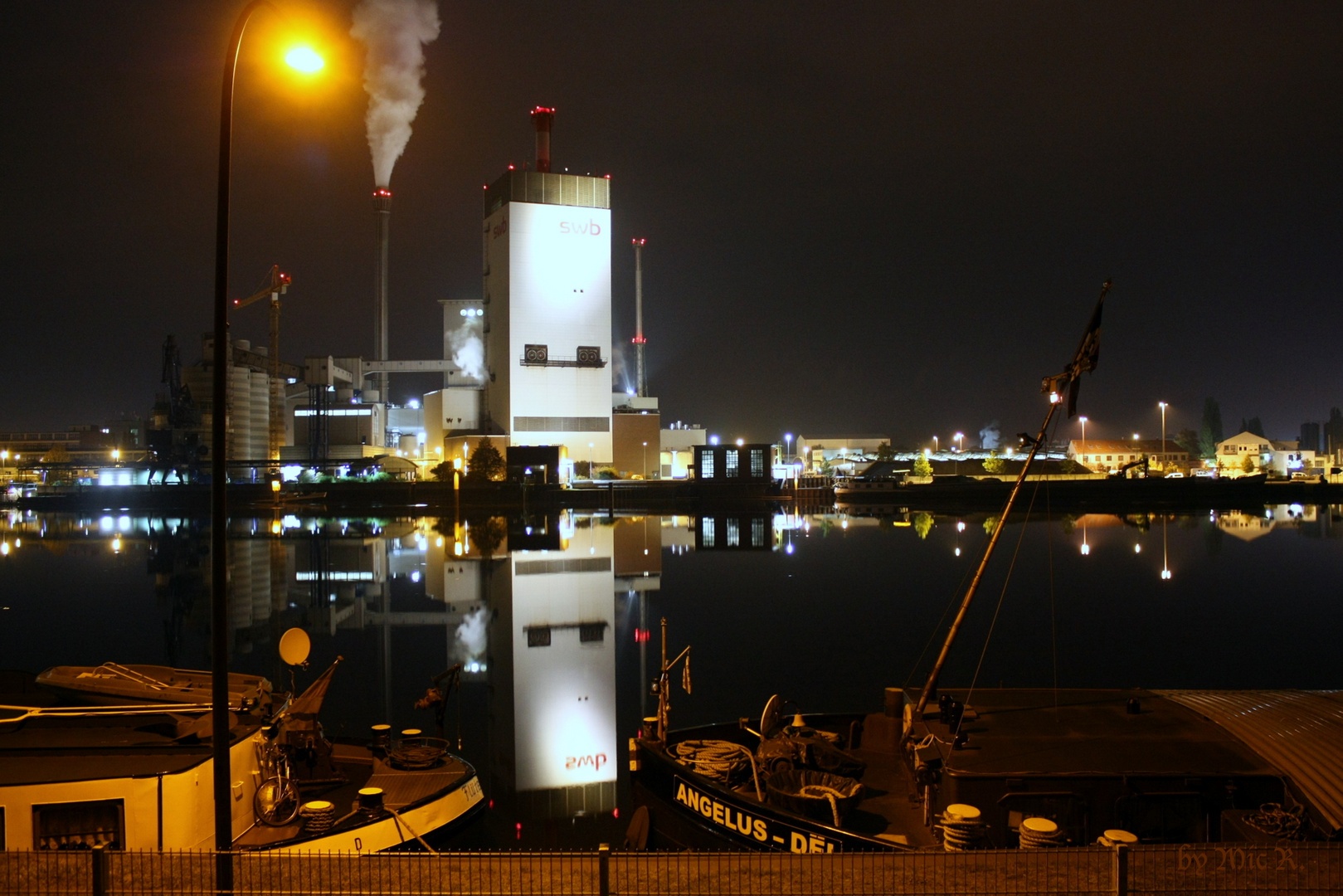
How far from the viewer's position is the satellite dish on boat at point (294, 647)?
38.3ft

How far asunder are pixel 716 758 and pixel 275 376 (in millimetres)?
100389

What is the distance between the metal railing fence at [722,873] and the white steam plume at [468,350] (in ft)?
335

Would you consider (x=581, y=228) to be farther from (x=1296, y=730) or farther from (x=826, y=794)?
(x=1296, y=730)

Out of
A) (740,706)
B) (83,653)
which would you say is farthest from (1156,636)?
(83,653)

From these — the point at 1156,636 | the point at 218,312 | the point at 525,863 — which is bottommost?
the point at 1156,636

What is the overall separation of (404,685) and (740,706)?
7.77 meters

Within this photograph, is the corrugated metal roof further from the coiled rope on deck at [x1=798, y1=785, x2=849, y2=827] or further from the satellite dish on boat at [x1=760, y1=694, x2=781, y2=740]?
the satellite dish on boat at [x1=760, y1=694, x2=781, y2=740]

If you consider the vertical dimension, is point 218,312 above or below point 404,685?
above

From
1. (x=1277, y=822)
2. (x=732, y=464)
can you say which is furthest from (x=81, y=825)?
(x=732, y=464)

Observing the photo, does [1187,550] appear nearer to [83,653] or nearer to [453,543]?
[453,543]

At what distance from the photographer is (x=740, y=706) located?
19719mm

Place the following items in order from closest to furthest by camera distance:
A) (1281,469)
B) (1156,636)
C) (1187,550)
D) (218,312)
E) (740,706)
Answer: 1. (218,312)
2. (740,706)
3. (1156,636)
4. (1187,550)
5. (1281,469)

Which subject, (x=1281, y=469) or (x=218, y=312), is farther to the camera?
(x=1281, y=469)

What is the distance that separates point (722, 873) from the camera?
24.7ft
